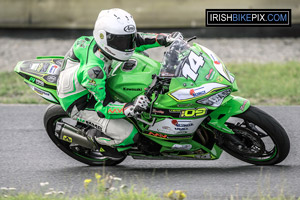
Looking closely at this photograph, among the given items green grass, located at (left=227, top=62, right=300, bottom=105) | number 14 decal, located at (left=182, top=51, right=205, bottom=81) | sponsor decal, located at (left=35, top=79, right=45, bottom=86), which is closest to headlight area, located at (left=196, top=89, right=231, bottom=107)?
number 14 decal, located at (left=182, top=51, right=205, bottom=81)

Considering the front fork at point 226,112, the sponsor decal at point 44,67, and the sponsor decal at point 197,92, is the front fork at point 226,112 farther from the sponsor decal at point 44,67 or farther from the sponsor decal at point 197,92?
the sponsor decal at point 44,67

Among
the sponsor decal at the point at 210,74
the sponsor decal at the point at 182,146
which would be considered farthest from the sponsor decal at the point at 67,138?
the sponsor decal at the point at 210,74

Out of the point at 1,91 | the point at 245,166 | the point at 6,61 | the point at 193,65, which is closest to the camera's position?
the point at 193,65

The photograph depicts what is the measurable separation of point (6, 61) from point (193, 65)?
6816mm

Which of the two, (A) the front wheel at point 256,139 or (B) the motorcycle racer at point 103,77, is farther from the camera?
(A) the front wheel at point 256,139

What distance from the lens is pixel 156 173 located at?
5.76 metres

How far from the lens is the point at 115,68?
5.55 metres

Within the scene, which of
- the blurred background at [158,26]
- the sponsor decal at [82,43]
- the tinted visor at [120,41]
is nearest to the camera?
the tinted visor at [120,41]

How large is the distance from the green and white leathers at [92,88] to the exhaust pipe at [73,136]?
18 cm

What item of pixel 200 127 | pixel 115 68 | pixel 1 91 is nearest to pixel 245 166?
pixel 200 127

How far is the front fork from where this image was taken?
5.31 m

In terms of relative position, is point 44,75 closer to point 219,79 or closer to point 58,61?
Answer: point 58,61

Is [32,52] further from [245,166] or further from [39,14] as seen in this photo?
[245,166]

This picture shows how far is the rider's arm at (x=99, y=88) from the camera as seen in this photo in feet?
16.9
